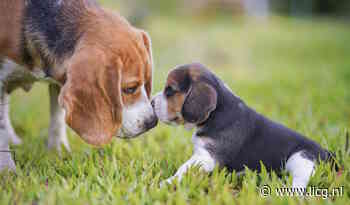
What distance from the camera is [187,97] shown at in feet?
11.8

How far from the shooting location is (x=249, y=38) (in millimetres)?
18531

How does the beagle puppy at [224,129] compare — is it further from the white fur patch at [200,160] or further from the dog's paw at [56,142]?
the dog's paw at [56,142]

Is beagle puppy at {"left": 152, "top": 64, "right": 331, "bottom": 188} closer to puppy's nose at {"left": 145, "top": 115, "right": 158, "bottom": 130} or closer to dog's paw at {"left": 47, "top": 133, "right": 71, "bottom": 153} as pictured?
puppy's nose at {"left": 145, "top": 115, "right": 158, "bottom": 130}

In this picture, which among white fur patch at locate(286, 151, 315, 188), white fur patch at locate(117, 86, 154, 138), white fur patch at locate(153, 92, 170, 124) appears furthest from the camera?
white fur patch at locate(153, 92, 170, 124)

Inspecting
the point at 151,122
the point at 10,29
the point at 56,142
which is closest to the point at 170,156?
the point at 151,122

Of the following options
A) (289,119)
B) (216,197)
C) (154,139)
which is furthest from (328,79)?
(216,197)

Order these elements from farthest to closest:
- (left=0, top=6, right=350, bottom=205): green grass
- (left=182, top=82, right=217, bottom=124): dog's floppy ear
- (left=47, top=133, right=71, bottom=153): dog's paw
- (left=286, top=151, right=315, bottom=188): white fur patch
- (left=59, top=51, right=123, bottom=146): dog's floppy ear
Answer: (left=47, top=133, right=71, bottom=153): dog's paw < (left=182, top=82, right=217, bottom=124): dog's floppy ear < (left=286, top=151, right=315, bottom=188): white fur patch < (left=59, top=51, right=123, bottom=146): dog's floppy ear < (left=0, top=6, right=350, bottom=205): green grass

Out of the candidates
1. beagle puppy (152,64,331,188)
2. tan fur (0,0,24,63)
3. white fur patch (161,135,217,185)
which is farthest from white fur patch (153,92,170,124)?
tan fur (0,0,24,63)

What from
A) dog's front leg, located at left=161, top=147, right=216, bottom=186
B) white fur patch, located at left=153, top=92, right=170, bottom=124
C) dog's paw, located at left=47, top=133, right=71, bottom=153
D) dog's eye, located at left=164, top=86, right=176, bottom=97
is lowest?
dog's paw, located at left=47, top=133, right=71, bottom=153

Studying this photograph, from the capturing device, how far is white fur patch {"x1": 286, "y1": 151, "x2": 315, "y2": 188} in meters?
3.35

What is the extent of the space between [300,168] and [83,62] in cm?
221

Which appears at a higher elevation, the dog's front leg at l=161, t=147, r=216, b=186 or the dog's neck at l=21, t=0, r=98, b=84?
the dog's neck at l=21, t=0, r=98, b=84

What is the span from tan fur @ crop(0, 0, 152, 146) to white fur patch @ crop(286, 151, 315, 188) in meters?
1.62

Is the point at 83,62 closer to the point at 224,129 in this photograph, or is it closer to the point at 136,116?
the point at 136,116
